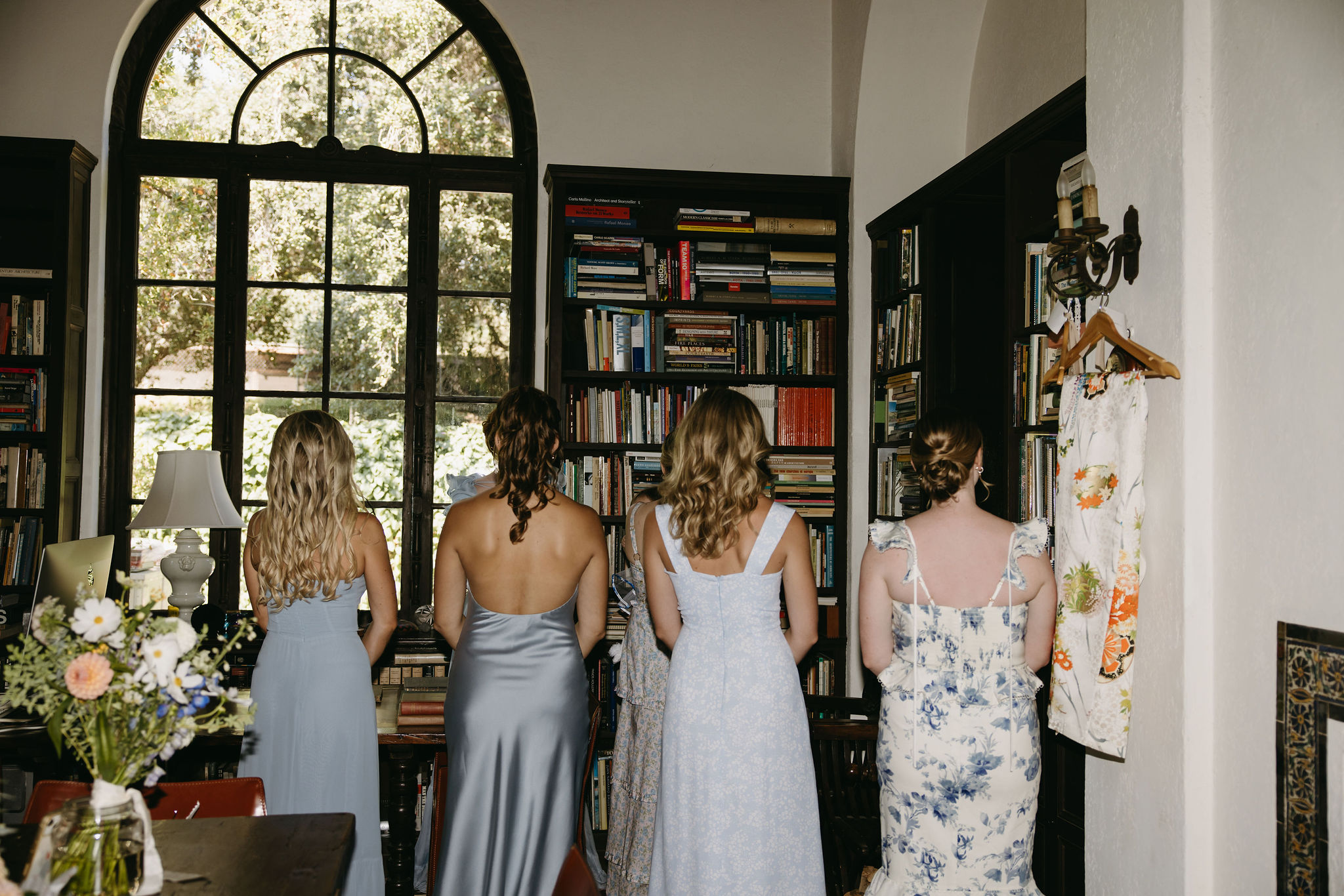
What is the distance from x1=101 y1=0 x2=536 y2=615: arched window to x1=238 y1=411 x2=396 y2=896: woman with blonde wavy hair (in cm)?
183

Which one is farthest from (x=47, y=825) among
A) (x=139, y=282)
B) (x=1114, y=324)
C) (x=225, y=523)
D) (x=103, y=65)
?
(x=103, y=65)

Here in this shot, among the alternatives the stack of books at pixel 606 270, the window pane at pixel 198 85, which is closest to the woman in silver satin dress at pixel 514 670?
the stack of books at pixel 606 270

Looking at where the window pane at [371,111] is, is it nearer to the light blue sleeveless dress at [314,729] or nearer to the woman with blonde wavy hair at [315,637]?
the woman with blonde wavy hair at [315,637]

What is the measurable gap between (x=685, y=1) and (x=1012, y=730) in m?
3.89

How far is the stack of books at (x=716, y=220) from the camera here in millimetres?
4512

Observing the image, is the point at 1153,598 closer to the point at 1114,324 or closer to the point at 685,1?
the point at 1114,324

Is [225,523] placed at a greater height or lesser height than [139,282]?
lesser

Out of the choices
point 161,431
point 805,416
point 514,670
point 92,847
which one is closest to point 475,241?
point 161,431

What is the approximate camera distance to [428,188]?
4.75 meters

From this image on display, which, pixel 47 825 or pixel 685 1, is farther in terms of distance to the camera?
pixel 685 1

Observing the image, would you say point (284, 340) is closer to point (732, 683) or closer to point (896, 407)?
point (896, 407)

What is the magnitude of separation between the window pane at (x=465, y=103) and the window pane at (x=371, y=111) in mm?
94

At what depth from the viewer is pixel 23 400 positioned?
4.25 m

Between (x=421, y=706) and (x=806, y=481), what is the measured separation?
2201mm
